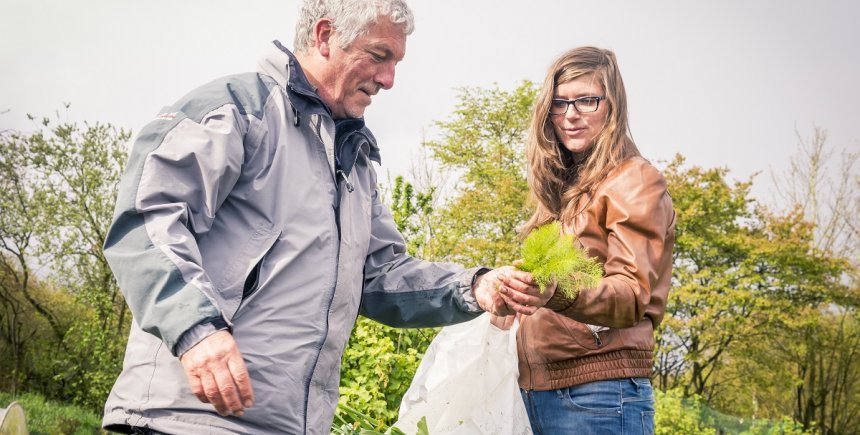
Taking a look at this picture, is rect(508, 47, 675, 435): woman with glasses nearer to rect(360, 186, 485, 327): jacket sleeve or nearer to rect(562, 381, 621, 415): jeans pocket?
rect(562, 381, 621, 415): jeans pocket

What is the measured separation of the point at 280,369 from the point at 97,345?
13836mm

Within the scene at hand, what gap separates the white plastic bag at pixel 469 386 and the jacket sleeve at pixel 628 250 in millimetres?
556

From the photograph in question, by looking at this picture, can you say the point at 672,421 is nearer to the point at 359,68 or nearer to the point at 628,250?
the point at 628,250

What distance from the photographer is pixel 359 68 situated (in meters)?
2.27

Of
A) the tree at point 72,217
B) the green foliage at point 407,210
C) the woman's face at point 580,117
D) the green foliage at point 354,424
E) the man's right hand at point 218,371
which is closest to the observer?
the man's right hand at point 218,371

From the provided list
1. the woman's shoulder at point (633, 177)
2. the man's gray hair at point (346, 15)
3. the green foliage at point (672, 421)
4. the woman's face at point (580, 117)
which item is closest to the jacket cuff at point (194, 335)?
the man's gray hair at point (346, 15)

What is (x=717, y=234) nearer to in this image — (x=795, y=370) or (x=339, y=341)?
(x=795, y=370)

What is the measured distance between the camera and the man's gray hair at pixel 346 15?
2.23 metres

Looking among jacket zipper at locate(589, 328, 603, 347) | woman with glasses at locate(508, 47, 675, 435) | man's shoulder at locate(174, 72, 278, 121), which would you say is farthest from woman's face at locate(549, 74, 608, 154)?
man's shoulder at locate(174, 72, 278, 121)

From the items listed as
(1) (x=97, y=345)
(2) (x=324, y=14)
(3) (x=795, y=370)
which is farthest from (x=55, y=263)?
(3) (x=795, y=370)

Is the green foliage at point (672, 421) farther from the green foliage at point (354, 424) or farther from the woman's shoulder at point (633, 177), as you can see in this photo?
the woman's shoulder at point (633, 177)

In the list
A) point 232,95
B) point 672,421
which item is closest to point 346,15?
point 232,95

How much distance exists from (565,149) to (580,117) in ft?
0.52

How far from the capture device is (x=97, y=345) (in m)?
14.4
